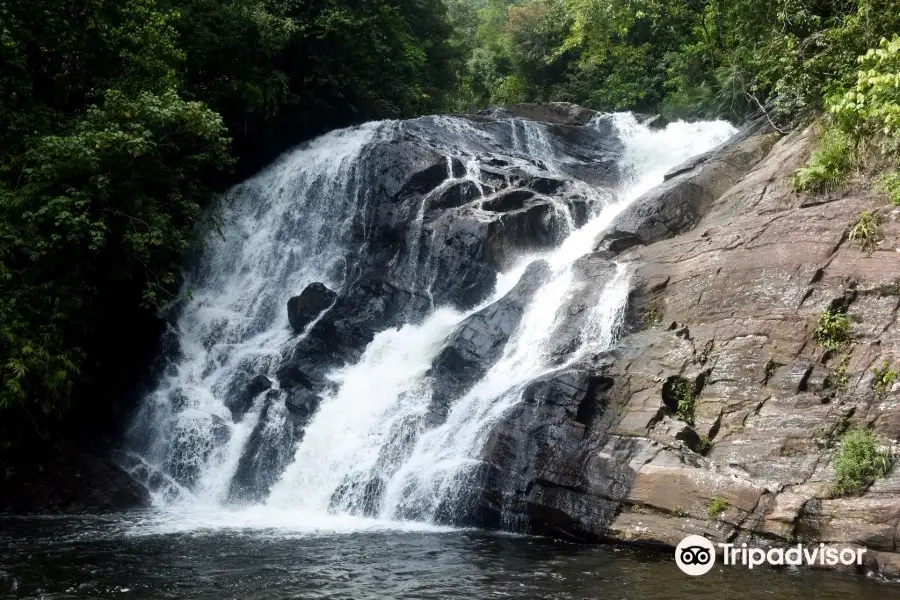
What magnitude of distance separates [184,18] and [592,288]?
13.6 meters

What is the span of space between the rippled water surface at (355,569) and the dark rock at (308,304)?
21.6 ft

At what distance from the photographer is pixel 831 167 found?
12.8 m

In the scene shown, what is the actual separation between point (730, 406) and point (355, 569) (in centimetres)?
573

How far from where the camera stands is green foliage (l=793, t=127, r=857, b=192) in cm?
1270

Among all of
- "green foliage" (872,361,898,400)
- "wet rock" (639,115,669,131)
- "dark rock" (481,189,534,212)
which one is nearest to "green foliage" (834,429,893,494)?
"green foliage" (872,361,898,400)

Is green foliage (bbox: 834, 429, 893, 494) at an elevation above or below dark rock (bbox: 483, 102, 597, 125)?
below

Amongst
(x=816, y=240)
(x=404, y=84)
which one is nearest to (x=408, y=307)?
(x=816, y=240)

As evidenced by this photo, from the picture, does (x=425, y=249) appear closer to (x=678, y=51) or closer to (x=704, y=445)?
(x=704, y=445)

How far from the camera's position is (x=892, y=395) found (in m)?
9.74

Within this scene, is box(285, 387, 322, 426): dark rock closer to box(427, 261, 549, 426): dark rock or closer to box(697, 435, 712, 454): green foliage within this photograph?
box(427, 261, 549, 426): dark rock

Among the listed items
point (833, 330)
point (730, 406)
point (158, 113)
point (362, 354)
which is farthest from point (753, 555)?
point (158, 113)

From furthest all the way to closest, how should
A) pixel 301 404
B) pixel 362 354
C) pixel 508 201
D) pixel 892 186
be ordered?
pixel 508 201 < pixel 362 354 < pixel 301 404 < pixel 892 186

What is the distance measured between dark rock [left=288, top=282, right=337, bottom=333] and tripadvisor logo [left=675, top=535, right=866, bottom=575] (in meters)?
10.6

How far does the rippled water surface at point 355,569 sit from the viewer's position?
316 inches
